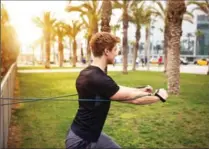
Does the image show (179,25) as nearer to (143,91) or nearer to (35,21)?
(143,91)

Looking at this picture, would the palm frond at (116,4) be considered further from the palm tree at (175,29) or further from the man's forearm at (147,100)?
the man's forearm at (147,100)

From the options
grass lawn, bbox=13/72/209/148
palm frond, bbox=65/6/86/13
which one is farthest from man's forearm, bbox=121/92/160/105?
palm frond, bbox=65/6/86/13

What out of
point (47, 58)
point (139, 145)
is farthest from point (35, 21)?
point (139, 145)

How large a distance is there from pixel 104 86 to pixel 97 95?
0.10 m

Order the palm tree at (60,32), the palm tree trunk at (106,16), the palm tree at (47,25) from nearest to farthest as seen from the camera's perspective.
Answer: the palm tree trunk at (106,16) → the palm tree at (47,25) → the palm tree at (60,32)

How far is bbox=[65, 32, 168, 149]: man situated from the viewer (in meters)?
3.33

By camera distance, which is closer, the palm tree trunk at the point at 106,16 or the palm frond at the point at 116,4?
the palm tree trunk at the point at 106,16

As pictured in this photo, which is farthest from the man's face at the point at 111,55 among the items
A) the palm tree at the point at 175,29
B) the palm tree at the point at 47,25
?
the palm tree at the point at 47,25

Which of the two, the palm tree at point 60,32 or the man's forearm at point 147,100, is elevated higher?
the palm tree at point 60,32

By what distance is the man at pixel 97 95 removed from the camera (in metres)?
3.33

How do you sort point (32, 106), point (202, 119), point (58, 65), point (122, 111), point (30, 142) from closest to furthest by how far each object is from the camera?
point (202, 119) < point (30, 142) < point (122, 111) < point (32, 106) < point (58, 65)

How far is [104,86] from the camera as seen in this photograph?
3312mm

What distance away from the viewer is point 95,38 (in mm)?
3348

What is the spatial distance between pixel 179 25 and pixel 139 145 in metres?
8.77
